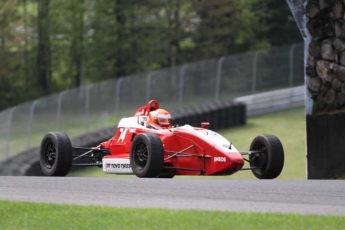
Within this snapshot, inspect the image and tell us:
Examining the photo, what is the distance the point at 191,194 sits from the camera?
12289mm

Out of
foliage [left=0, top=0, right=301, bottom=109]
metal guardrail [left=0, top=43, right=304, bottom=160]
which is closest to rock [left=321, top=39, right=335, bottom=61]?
metal guardrail [left=0, top=43, right=304, bottom=160]

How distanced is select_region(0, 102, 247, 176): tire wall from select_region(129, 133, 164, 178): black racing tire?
30.4ft

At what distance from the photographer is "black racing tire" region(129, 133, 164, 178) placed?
50.2ft

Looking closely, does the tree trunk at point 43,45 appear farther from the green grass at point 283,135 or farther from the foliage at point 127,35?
the green grass at point 283,135

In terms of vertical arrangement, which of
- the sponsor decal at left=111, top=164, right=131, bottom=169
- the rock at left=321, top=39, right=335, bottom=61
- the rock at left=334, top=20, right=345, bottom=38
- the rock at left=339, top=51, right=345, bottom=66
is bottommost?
the sponsor decal at left=111, top=164, right=131, bottom=169

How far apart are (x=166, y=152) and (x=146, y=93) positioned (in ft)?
56.8

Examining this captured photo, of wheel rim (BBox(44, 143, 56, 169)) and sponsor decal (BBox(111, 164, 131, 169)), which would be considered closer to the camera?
sponsor decal (BBox(111, 164, 131, 169))

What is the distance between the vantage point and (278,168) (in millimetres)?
15875

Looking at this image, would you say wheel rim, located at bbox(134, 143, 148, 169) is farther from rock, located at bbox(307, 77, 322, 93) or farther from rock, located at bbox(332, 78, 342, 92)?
rock, located at bbox(332, 78, 342, 92)

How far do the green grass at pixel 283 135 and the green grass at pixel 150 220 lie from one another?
15.9 m

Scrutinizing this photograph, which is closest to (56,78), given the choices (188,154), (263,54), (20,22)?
(20,22)

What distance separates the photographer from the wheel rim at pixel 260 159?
16.0 metres

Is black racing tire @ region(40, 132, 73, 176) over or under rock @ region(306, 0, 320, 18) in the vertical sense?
under

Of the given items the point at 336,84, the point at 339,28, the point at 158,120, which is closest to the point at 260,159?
the point at 158,120
